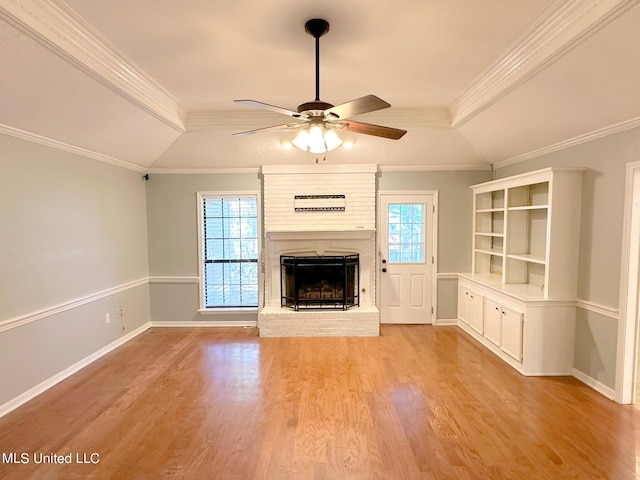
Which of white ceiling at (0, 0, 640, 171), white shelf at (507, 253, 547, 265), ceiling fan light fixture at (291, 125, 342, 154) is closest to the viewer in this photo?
white ceiling at (0, 0, 640, 171)

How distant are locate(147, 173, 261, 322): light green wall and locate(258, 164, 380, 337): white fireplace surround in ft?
1.42

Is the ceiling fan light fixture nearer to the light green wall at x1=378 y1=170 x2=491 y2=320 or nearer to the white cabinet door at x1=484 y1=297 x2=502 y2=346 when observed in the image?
the light green wall at x1=378 y1=170 x2=491 y2=320

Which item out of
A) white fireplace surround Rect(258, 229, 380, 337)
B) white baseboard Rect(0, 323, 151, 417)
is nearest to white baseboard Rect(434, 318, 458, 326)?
white fireplace surround Rect(258, 229, 380, 337)

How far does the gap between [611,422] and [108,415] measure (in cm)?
414

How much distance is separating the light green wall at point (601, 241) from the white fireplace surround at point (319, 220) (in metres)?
2.51

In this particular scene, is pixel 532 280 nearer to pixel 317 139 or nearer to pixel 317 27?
pixel 317 139

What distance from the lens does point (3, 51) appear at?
209cm

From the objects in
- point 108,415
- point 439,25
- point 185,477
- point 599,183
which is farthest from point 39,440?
point 599,183

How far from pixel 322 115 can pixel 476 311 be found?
3.58 metres

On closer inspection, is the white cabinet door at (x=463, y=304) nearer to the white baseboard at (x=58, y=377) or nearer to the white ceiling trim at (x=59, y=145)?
the white baseboard at (x=58, y=377)

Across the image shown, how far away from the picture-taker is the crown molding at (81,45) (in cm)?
195

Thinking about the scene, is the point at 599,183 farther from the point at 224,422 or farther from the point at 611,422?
the point at 224,422

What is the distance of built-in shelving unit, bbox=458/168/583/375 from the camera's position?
3324 mm

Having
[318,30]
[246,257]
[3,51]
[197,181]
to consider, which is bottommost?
[246,257]
